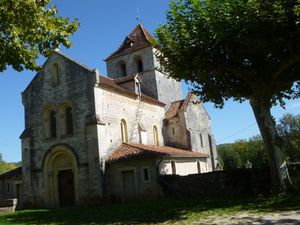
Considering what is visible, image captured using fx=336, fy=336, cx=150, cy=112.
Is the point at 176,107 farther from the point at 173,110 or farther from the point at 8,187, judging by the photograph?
the point at 8,187

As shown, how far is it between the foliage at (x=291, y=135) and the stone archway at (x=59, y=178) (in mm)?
45471

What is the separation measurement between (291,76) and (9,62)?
14328 millimetres

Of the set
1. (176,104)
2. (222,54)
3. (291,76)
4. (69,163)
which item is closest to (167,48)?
(222,54)

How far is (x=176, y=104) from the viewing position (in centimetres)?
3522

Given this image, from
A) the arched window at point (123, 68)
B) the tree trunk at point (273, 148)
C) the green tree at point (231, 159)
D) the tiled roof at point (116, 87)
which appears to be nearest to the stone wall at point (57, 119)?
the tiled roof at point (116, 87)

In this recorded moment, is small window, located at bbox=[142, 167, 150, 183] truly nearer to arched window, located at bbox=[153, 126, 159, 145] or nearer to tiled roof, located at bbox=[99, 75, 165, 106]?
tiled roof, located at bbox=[99, 75, 165, 106]

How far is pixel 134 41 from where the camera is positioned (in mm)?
37219

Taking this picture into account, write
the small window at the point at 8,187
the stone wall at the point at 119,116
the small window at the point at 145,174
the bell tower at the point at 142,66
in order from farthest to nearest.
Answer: the bell tower at the point at 142,66, the small window at the point at 8,187, the stone wall at the point at 119,116, the small window at the point at 145,174

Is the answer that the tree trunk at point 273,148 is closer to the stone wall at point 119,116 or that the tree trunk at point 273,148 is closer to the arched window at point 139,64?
the stone wall at point 119,116

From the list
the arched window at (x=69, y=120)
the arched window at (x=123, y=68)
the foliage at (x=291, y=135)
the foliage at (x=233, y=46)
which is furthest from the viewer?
the foliage at (x=291, y=135)

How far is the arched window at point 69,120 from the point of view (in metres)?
26.1

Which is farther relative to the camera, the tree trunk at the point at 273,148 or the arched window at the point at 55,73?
the arched window at the point at 55,73

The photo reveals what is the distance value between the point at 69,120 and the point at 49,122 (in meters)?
2.16

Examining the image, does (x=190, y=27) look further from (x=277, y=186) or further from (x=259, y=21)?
(x=277, y=186)
